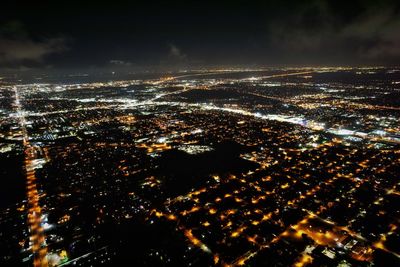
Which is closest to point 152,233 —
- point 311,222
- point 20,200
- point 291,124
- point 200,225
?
point 200,225

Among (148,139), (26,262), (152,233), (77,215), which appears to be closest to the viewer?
(26,262)

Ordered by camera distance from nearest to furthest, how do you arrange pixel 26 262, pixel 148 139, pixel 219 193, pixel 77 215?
pixel 26 262 → pixel 77 215 → pixel 219 193 → pixel 148 139

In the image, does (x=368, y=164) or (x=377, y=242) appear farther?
(x=368, y=164)

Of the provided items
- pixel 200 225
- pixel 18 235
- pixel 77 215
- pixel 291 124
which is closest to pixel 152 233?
pixel 200 225

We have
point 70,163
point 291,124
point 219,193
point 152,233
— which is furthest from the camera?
point 291,124

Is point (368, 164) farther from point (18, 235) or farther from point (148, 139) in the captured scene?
point (18, 235)

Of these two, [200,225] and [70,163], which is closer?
[200,225]

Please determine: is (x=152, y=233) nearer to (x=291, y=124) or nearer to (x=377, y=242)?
(x=377, y=242)

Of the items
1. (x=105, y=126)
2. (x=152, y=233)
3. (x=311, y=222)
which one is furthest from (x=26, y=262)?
(x=105, y=126)

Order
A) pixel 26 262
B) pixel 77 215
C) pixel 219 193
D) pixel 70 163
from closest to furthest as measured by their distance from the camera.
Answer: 1. pixel 26 262
2. pixel 77 215
3. pixel 219 193
4. pixel 70 163
